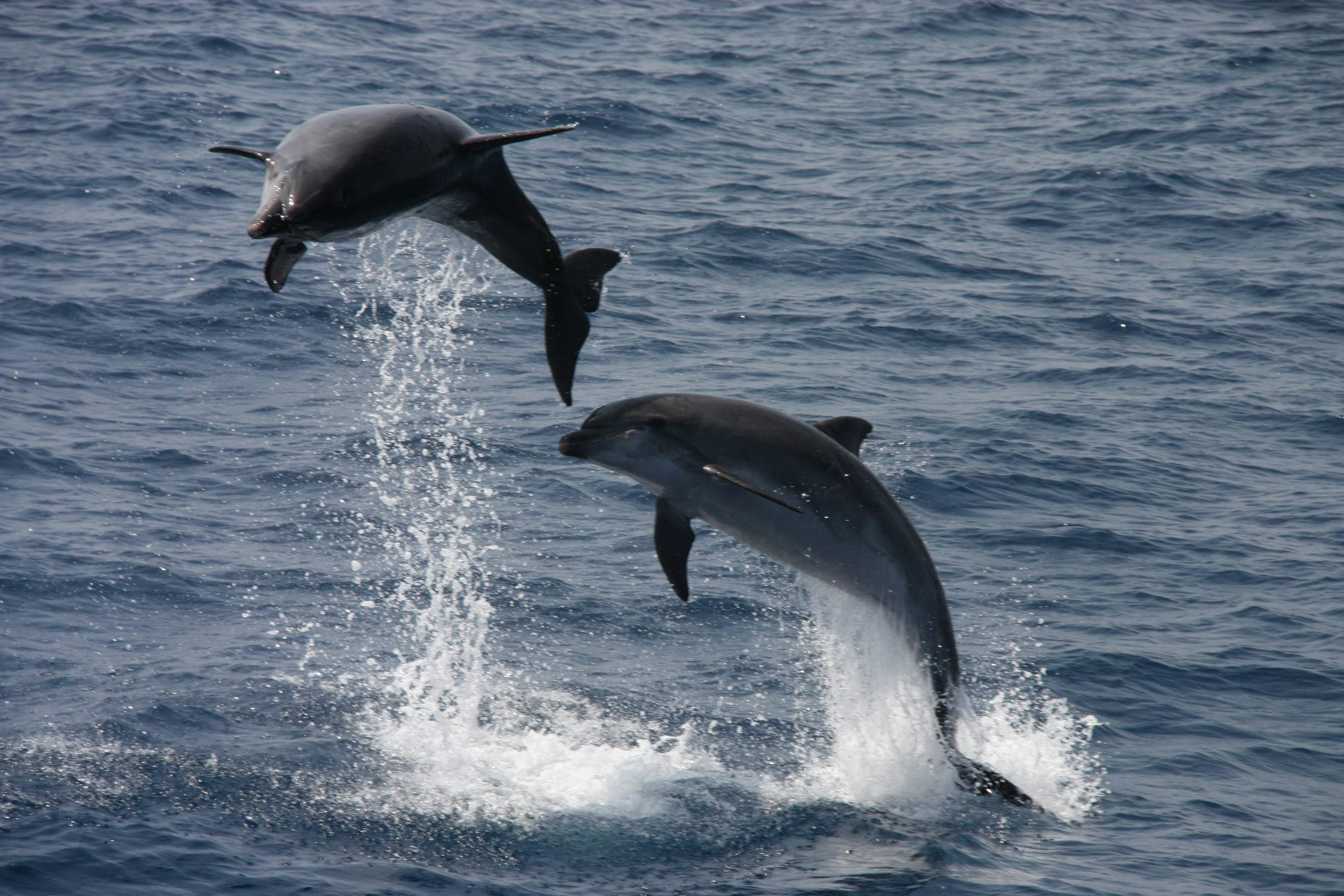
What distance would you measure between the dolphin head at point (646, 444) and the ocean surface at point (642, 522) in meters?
1.49

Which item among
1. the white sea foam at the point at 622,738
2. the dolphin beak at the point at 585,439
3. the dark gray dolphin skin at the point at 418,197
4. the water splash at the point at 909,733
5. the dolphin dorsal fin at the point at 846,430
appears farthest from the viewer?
the white sea foam at the point at 622,738

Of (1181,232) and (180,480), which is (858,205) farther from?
(180,480)

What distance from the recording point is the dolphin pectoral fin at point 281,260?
6.49 meters

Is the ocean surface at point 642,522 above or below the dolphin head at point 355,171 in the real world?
below

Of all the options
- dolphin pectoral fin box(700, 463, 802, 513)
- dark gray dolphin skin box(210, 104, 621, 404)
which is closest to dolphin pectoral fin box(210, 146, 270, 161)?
dark gray dolphin skin box(210, 104, 621, 404)

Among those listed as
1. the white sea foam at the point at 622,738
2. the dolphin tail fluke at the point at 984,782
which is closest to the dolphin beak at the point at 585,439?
the white sea foam at the point at 622,738

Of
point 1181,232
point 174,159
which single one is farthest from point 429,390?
point 1181,232

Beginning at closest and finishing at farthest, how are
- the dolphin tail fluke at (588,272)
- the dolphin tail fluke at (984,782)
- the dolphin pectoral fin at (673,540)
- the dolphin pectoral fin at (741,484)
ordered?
the dolphin tail fluke at (588,272) → the dolphin pectoral fin at (741,484) → the dolphin pectoral fin at (673,540) → the dolphin tail fluke at (984,782)

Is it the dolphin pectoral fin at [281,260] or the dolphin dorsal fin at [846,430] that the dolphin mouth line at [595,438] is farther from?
the dolphin pectoral fin at [281,260]

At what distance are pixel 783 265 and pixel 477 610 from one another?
10947 mm

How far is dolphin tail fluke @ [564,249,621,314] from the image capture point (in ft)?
25.4

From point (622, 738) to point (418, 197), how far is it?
570 centimetres

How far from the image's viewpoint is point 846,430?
9.00 metres

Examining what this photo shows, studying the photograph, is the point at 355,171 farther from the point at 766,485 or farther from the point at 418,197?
the point at 766,485
